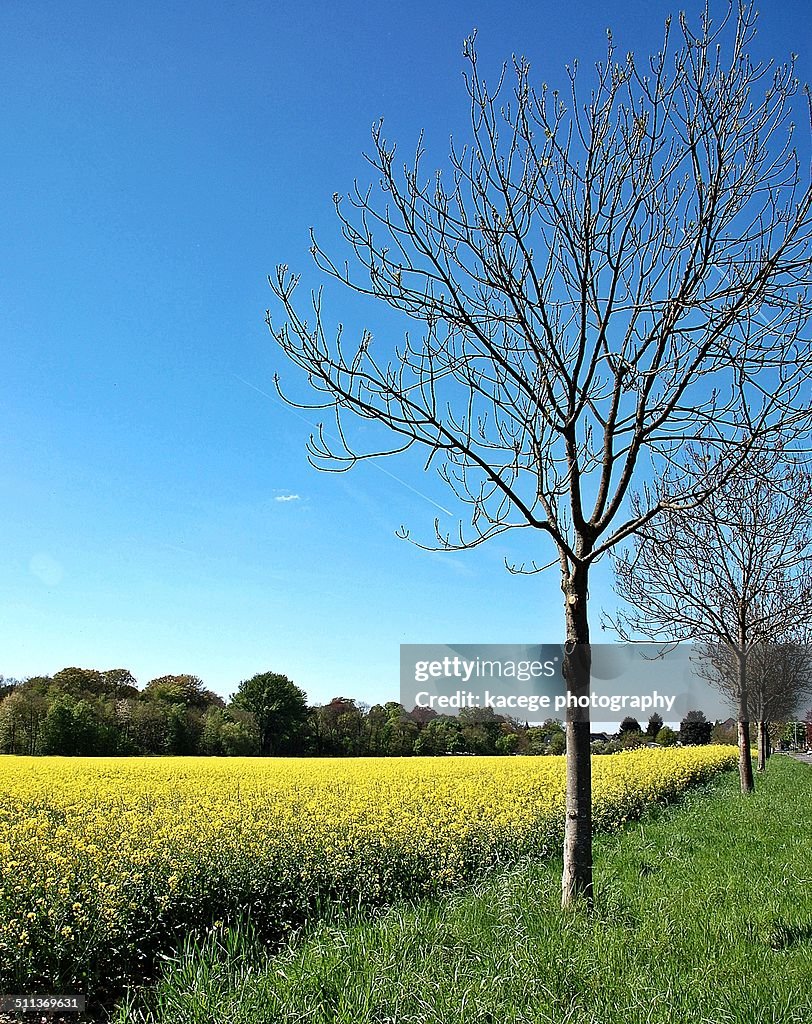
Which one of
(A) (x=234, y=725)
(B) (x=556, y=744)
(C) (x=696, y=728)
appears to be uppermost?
(A) (x=234, y=725)

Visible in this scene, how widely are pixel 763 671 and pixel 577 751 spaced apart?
46.1 feet

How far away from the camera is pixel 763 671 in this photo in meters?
17.3

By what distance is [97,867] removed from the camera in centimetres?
546

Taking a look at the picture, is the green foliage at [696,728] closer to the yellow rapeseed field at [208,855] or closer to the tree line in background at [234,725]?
the tree line in background at [234,725]

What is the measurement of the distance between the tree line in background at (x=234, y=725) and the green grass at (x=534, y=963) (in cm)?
2541

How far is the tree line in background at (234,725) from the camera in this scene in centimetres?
2817

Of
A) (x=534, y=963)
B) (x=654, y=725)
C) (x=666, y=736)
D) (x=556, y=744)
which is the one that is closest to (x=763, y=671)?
(x=534, y=963)

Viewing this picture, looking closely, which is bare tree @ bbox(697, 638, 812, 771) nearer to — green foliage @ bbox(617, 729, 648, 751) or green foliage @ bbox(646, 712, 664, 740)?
green foliage @ bbox(617, 729, 648, 751)

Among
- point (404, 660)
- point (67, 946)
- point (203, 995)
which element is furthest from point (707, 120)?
point (404, 660)

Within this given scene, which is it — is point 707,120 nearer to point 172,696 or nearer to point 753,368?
point 753,368

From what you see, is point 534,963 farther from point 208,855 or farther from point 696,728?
point 696,728

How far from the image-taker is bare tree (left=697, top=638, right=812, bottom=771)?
1738cm

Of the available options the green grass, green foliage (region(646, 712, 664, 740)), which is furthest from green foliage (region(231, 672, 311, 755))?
the green grass

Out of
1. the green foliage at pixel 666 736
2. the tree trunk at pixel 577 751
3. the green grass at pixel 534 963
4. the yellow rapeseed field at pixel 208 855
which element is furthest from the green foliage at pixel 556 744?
the tree trunk at pixel 577 751
